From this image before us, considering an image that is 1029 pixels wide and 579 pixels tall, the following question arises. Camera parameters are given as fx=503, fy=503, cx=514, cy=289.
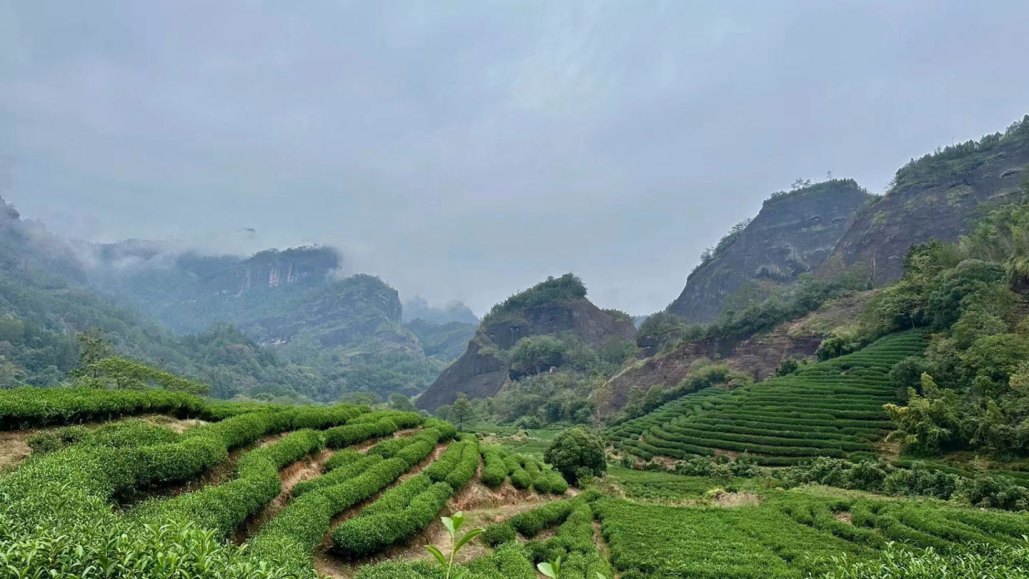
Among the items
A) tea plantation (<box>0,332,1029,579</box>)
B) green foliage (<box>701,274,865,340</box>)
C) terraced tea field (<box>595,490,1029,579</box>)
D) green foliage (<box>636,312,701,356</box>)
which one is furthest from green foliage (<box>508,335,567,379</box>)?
terraced tea field (<box>595,490,1029,579</box>)

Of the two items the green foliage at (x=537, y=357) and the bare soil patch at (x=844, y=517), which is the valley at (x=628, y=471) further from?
the green foliage at (x=537, y=357)

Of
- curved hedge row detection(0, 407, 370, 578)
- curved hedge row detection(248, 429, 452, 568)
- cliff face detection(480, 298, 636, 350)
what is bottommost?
curved hedge row detection(248, 429, 452, 568)

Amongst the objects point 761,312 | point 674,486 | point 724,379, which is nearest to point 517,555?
point 674,486

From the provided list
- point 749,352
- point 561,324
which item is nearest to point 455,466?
point 749,352

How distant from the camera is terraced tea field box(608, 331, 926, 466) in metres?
38.4

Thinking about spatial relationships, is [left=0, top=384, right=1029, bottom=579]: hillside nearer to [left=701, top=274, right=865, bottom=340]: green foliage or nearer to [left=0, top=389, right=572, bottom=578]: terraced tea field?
[left=0, top=389, right=572, bottom=578]: terraced tea field

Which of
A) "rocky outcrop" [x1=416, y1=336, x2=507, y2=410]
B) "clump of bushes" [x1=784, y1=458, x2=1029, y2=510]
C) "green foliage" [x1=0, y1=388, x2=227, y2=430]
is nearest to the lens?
"green foliage" [x1=0, y1=388, x2=227, y2=430]

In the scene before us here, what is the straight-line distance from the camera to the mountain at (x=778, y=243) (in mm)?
162625

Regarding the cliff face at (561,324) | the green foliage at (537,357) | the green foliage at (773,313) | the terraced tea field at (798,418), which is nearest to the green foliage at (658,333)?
the green foliage at (773,313)

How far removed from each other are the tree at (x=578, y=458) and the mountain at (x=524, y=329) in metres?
126

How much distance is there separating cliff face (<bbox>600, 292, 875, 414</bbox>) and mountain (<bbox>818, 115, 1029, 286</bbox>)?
36.8 m

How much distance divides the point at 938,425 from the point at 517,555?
31963mm

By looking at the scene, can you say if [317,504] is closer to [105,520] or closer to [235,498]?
[235,498]

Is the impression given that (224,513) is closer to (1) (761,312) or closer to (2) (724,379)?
(2) (724,379)
